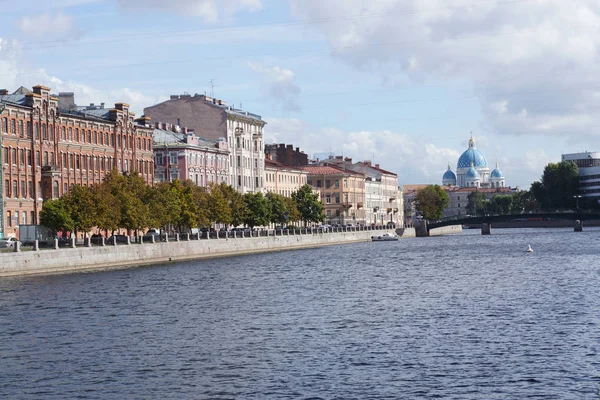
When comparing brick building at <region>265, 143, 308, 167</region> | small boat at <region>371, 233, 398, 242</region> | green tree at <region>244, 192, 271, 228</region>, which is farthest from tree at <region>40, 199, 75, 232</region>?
brick building at <region>265, 143, 308, 167</region>

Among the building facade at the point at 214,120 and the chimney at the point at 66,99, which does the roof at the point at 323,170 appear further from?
the chimney at the point at 66,99

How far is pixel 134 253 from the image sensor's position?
267ft

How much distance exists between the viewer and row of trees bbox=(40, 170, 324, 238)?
82.6 meters

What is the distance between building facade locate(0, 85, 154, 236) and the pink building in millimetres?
11781

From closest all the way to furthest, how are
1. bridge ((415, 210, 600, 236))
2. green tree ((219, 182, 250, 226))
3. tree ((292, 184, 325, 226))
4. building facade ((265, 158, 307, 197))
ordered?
green tree ((219, 182, 250, 226)), tree ((292, 184, 325, 226)), building facade ((265, 158, 307, 197)), bridge ((415, 210, 600, 236))

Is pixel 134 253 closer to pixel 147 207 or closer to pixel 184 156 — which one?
pixel 147 207

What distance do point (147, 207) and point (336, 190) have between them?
3886 inches

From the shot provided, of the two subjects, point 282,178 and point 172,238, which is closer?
point 172,238

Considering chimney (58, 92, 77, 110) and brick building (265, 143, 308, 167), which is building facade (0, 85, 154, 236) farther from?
brick building (265, 143, 308, 167)

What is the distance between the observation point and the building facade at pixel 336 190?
616 feet

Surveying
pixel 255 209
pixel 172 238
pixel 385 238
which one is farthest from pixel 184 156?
pixel 385 238

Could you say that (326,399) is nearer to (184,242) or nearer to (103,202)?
(103,202)

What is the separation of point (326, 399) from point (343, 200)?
16235 centimetres

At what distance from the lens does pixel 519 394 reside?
1080 inches
